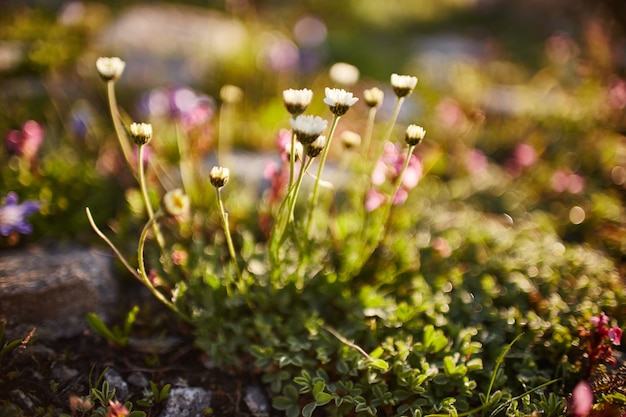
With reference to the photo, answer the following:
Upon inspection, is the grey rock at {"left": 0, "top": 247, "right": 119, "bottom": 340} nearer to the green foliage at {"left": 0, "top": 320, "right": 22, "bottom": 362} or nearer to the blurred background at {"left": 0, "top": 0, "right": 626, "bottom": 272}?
the green foliage at {"left": 0, "top": 320, "right": 22, "bottom": 362}

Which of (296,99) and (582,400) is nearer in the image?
(582,400)

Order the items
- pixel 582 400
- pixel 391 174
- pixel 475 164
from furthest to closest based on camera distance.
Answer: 1. pixel 475 164
2. pixel 391 174
3. pixel 582 400

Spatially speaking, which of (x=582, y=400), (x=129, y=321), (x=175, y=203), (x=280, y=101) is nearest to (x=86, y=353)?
(x=129, y=321)

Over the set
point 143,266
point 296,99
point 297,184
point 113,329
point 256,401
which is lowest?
point 256,401

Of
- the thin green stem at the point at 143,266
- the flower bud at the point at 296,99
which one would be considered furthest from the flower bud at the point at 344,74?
the thin green stem at the point at 143,266

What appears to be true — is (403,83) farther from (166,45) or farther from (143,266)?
(166,45)

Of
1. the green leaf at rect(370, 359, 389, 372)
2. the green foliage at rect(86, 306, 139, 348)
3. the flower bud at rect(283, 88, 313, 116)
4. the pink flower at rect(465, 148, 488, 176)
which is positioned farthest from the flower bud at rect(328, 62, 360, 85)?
the pink flower at rect(465, 148, 488, 176)
